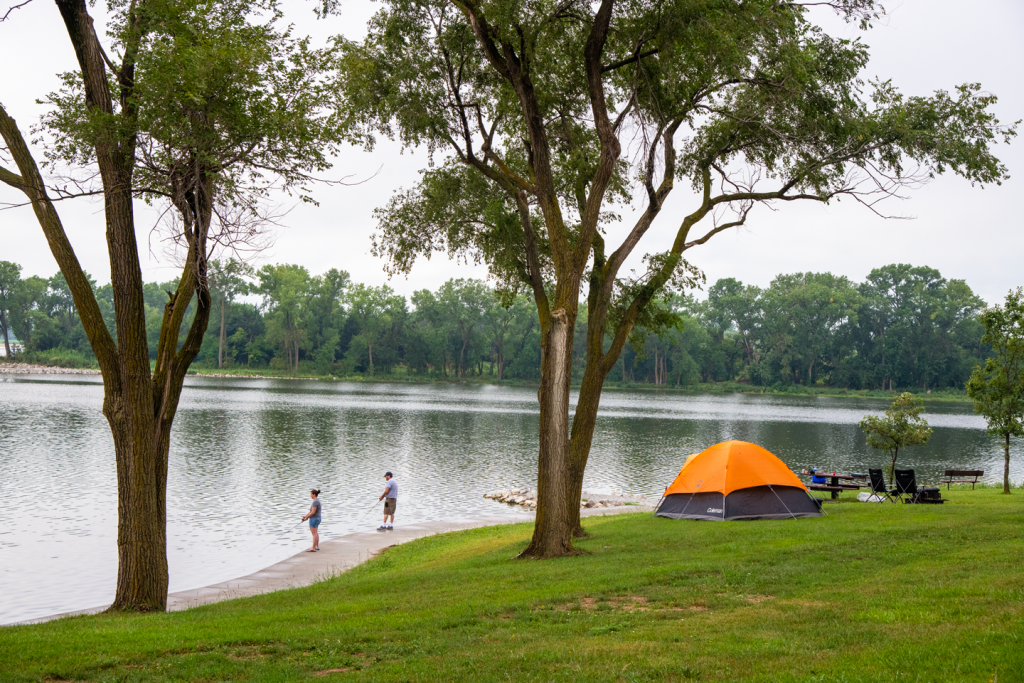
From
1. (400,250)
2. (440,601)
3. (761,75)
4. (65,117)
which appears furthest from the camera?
(400,250)

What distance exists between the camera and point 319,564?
48.5 feet

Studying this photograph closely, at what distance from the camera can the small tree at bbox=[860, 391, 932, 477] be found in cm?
2169

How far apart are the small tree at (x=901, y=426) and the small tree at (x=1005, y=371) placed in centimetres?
257

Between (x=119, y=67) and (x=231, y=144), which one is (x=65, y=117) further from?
(x=231, y=144)

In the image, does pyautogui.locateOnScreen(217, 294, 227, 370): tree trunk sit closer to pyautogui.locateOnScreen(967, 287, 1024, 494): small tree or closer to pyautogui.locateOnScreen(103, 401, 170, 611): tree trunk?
pyautogui.locateOnScreen(967, 287, 1024, 494): small tree

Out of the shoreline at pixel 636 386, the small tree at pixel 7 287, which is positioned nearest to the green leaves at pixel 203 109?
the shoreline at pixel 636 386

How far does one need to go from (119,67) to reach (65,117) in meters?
0.95

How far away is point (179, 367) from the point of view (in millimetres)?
9859

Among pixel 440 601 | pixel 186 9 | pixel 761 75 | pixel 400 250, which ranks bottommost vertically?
pixel 440 601

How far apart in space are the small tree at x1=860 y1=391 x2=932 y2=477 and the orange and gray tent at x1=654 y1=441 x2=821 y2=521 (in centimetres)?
802

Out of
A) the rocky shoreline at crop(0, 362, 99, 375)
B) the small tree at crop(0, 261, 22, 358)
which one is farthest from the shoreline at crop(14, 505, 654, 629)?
the small tree at crop(0, 261, 22, 358)

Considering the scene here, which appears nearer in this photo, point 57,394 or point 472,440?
point 472,440

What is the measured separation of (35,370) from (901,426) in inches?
4099

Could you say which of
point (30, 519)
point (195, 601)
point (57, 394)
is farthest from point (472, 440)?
point (57, 394)
